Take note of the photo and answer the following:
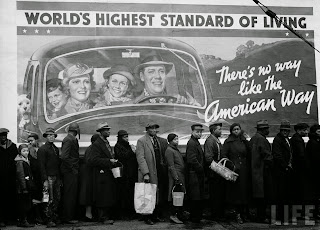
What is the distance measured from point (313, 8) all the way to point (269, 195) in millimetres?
5361

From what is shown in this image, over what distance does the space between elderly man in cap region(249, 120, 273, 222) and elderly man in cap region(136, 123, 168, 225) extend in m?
1.87

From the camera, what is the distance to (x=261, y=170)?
11195mm

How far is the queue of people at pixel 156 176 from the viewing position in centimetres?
1098

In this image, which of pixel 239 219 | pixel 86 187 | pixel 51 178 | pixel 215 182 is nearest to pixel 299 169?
pixel 239 219

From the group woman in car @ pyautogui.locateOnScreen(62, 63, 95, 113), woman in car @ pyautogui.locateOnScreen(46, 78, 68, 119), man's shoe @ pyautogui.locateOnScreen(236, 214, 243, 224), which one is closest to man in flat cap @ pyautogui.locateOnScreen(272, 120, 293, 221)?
man's shoe @ pyautogui.locateOnScreen(236, 214, 243, 224)

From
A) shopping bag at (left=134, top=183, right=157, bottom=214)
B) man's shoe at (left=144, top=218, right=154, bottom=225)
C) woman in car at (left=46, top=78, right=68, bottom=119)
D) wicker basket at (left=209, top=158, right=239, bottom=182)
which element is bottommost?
man's shoe at (left=144, top=218, right=154, bottom=225)

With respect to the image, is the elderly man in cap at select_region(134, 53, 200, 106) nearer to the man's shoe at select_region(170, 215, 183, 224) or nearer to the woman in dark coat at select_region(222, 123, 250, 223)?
the woman in dark coat at select_region(222, 123, 250, 223)

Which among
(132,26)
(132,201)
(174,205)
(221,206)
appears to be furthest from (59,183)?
(132,26)

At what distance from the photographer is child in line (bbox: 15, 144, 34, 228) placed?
10766 millimetres

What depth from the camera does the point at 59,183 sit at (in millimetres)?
11086

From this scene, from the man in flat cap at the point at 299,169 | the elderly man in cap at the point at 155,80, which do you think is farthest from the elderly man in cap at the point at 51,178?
Answer: the man in flat cap at the point at 299,169

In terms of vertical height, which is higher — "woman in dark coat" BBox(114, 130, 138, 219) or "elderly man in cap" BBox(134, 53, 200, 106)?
"elderly man in cap" BBox(134, 53, 200, 106)

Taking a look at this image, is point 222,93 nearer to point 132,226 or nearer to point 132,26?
point 132,26

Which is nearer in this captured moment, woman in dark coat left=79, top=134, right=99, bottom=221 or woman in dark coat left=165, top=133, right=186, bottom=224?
woman in dark coat left=165, top=133, right=186, bottom=224
